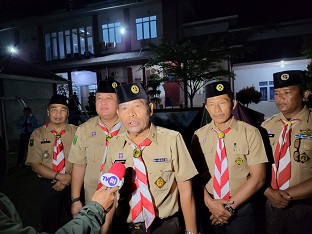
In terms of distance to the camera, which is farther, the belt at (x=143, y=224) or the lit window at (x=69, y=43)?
the lit window at (x=69, y=43)

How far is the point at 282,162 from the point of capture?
278cm

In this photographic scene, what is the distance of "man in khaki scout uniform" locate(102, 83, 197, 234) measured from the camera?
2303 mm

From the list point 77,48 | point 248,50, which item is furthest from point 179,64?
point 77,48

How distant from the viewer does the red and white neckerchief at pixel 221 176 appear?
105 inches

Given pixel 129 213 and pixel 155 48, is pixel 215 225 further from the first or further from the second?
pixel 155 48

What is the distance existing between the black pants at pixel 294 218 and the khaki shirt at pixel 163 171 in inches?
50.9

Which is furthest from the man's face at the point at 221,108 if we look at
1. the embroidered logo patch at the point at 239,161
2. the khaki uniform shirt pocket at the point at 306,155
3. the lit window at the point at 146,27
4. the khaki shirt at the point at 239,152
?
the lit window at the point at 146,27

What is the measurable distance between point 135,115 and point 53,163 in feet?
6.55

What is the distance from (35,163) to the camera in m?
3.62

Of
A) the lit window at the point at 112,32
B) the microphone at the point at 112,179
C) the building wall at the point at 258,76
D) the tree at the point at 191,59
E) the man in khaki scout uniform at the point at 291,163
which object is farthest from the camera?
the lit window at the point at 112,32

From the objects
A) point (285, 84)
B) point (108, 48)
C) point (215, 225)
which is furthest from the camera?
point (108, 48)

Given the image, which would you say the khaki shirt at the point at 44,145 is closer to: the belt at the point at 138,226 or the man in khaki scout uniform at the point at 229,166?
the belt at the point at 138,226

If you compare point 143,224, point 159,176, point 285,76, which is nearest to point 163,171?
point 159,176

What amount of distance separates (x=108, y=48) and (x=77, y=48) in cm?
384
